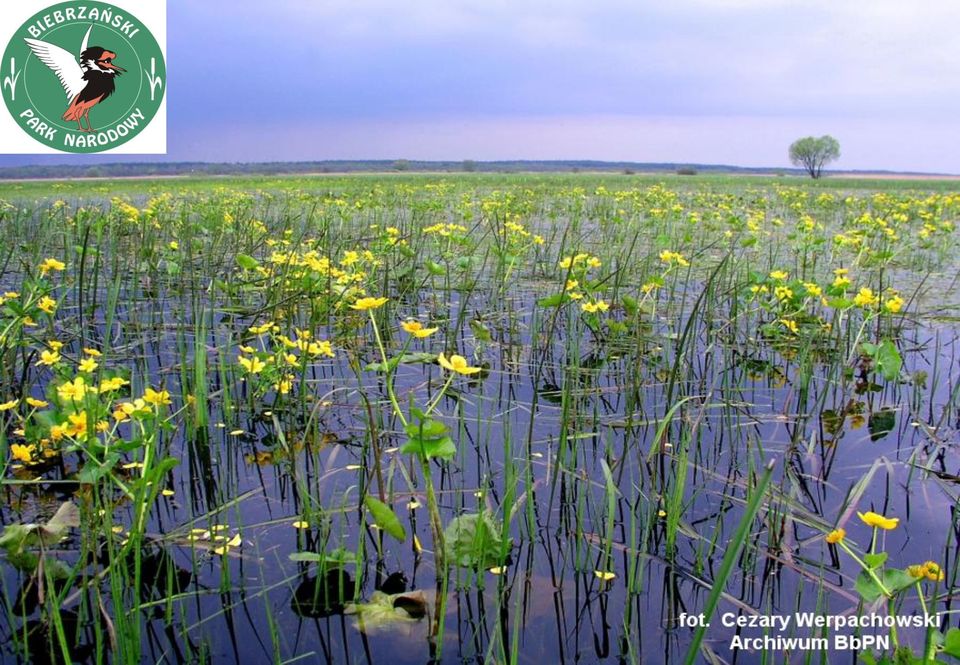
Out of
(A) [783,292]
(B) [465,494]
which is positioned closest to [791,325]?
(A) [783,292]

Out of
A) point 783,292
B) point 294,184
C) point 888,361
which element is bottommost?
point 888,361

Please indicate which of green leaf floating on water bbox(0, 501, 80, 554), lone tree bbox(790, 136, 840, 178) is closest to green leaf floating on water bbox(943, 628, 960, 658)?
green leaf floating on water bbox(0, 501, 80, 554)

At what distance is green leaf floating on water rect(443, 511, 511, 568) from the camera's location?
157 centimetres

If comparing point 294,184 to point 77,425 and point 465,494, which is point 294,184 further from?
point 77,425

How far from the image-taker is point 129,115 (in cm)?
800

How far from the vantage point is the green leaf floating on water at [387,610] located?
144 centimetres

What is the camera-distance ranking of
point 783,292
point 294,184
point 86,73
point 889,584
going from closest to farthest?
point 889,584 < point 783,292 < point 86,73 < point 294,184

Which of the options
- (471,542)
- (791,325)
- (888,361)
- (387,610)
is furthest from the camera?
(791,325)

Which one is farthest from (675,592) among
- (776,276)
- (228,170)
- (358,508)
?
(228,170)

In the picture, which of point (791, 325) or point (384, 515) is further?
point (791, 325)

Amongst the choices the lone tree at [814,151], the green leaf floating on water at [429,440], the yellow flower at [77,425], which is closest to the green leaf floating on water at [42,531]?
the yellow flower at [77,425]

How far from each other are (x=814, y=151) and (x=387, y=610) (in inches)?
2482

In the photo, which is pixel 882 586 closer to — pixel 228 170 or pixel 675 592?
pixel 675 592

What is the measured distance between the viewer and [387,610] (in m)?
1.46
